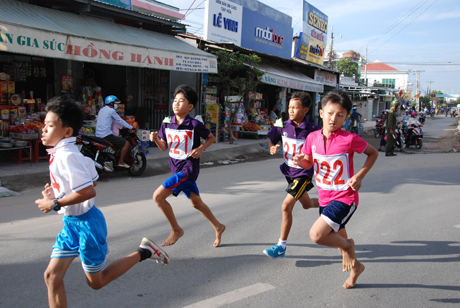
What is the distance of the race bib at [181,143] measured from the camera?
14.1 feet

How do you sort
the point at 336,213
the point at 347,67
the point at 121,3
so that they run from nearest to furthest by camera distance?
the point at 336,213 < the point at 121,3 < the point at 347,67

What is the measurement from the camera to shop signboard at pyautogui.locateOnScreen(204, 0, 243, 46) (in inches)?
619

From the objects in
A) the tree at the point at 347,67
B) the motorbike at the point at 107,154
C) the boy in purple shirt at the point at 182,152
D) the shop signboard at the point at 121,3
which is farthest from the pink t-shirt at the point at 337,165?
the tree at the point at 347,67

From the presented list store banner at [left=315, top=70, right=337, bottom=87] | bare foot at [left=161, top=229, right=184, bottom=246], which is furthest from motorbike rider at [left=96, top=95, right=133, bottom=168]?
store banner at [left=315, top=70, right=337, bottom=87]

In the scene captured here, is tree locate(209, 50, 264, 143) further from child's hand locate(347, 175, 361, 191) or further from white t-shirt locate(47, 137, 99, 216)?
white t-shirt locate(47, 137, 99, 216)

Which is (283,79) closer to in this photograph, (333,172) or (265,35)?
(265,35)

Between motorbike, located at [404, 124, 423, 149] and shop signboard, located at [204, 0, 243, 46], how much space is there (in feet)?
26.9

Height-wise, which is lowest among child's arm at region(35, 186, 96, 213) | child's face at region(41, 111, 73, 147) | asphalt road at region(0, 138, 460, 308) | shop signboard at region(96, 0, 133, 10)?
asphalt road at region(0, 138, 460, 308)

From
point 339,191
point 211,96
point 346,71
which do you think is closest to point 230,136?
point 211,96

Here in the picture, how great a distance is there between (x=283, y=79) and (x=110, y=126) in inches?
398

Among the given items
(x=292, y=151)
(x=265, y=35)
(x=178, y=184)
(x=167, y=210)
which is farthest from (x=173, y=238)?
(x=265, y=35)

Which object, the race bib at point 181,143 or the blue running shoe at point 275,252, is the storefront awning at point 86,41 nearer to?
the race bib at point 181,143

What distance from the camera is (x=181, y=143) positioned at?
14.1ft

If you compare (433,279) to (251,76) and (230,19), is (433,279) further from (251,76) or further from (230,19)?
(230,19)
